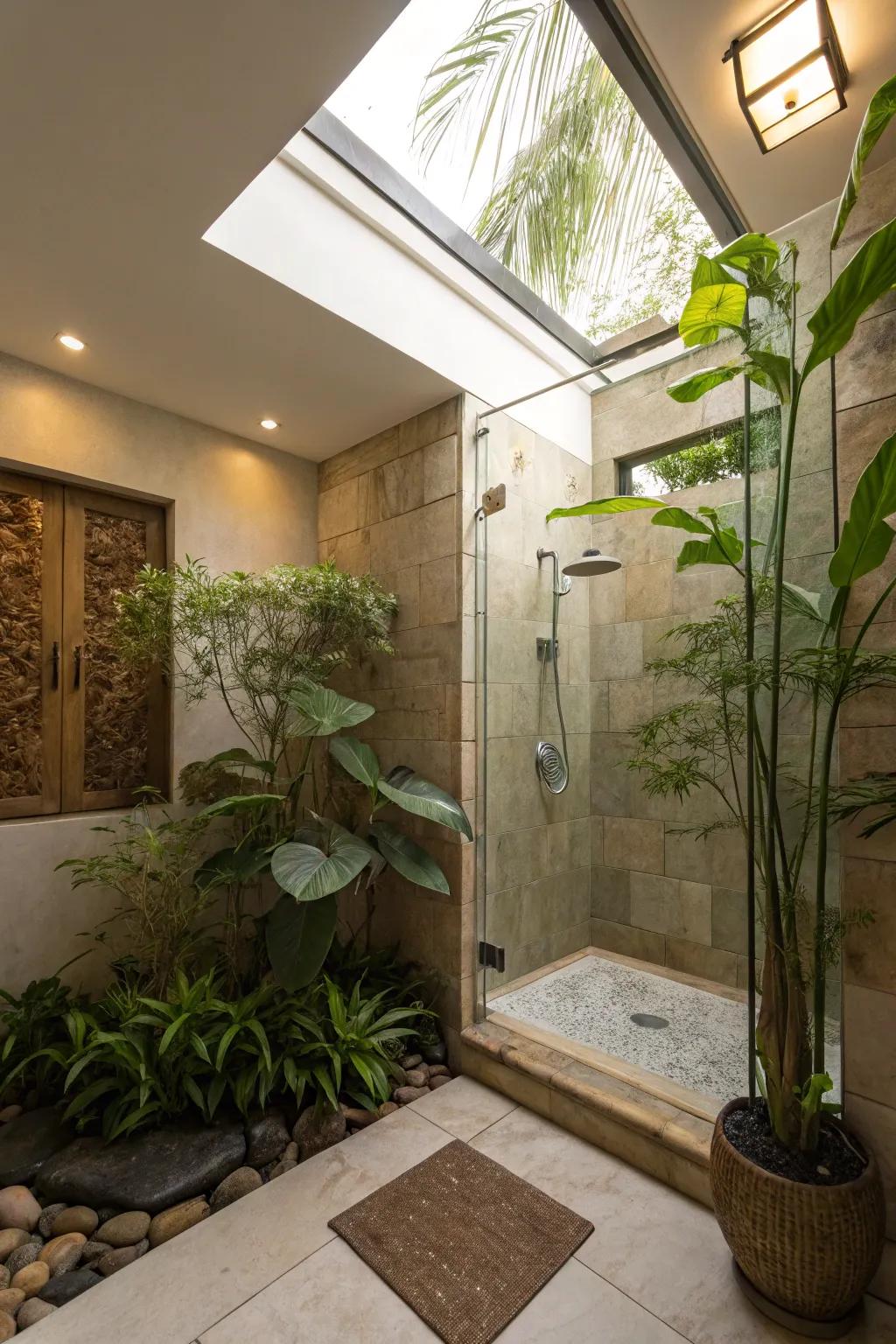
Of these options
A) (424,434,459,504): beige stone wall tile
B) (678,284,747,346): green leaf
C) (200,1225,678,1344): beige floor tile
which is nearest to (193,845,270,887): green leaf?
(200,1225,678,1344): beige floor tile

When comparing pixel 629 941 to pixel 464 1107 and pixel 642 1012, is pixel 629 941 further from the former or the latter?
pixel 464 1107

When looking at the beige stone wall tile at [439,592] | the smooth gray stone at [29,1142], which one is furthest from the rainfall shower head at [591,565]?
the smooth gray stone at [29,1142]

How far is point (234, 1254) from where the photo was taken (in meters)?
1.66

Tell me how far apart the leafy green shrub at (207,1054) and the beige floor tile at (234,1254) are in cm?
20

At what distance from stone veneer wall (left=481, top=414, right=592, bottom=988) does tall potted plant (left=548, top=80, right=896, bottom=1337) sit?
1048mm

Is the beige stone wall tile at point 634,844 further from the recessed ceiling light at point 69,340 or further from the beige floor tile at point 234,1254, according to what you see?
the recessed ceiling light at point 69,340

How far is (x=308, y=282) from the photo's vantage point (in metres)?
2.09

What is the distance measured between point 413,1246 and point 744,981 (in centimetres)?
187

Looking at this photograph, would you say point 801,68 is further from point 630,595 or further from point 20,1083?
point 20,1083

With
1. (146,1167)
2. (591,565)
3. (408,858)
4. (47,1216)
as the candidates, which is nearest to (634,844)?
(408,858)

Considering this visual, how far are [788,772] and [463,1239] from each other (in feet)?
5.06

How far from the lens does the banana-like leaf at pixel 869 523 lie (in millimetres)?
1353

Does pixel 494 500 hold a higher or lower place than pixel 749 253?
lower

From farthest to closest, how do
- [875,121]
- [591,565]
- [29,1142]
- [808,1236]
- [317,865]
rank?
1. [591,565]
2. [317,865]
3. [29,1142]
4. [808,1236]
5. [875,121]
